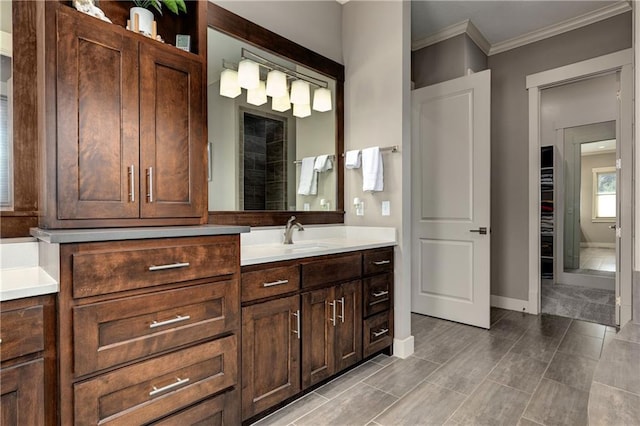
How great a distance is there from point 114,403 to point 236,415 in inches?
22.8

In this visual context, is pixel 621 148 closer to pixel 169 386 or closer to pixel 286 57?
pixel 286 57

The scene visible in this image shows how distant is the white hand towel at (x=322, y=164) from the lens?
287cm

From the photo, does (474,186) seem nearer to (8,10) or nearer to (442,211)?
(442,211)

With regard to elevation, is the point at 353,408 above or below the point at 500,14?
below

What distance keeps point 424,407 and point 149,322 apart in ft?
5.17

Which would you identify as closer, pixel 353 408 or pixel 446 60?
pixel 353 408

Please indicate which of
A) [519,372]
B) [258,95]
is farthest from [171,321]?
[519,372]

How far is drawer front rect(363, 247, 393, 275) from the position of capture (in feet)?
7.88

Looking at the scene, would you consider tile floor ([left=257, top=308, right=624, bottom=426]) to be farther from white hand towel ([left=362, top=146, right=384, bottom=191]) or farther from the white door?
white hand towel ([left=362, top=146, right=384, bottom=191])

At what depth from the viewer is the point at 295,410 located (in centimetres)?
193

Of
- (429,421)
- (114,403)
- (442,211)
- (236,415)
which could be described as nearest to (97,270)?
(114,403)

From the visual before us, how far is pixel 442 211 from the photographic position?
348cm

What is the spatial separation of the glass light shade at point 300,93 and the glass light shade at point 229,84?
0.51 m

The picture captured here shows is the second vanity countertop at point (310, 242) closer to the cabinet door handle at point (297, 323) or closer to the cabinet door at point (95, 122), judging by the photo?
the cabinet door handle at point (297, 323)
